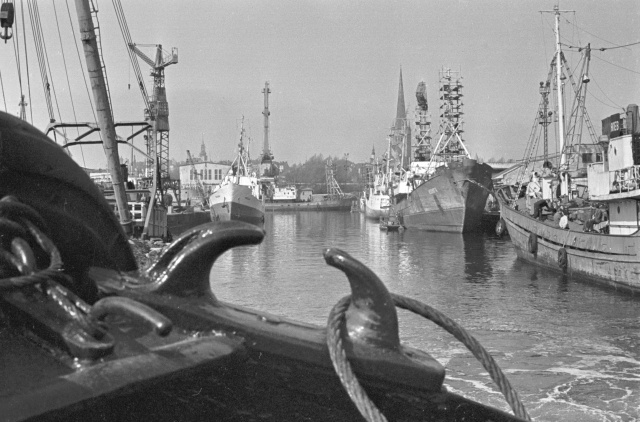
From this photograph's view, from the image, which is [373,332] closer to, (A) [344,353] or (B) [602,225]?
(A) [344,353]

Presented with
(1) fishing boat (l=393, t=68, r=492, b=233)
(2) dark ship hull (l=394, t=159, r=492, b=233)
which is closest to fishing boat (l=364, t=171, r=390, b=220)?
(1) fishing boat (l=393, t=68, r=492, b=233)

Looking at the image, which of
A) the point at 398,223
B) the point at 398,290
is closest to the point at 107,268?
the point at 398,290

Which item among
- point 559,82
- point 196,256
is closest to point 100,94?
point 196,256

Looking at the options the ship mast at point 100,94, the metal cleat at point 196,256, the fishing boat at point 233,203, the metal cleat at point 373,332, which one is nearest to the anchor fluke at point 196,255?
the metal cleat at point 196,256

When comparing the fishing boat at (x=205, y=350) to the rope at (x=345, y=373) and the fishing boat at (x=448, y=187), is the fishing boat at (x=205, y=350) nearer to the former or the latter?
the rope at (x=345, y=373)

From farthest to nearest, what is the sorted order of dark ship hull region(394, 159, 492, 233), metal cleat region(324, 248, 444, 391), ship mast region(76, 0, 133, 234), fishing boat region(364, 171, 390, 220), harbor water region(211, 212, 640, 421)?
fishing boat region(364, 171, 390, 220)
dark ship hull region(394, 159, 492, 233)
ship mast region(76, 0, 133, 234)
harbor water region(211, 212, 640, 421)
metal cleat region(324, 248, 444, 391)

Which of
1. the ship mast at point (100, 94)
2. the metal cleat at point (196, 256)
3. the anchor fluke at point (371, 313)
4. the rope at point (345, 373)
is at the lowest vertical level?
the rope at point (345, 373)

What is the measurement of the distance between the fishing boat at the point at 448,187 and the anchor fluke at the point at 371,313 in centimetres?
3220

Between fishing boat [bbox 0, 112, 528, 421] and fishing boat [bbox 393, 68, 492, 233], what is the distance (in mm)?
32192

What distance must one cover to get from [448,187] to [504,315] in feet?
92.4

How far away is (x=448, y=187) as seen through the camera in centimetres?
4138

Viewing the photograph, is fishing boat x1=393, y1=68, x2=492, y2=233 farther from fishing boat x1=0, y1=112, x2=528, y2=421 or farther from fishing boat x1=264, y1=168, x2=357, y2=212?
fishing boat x1=264, y1=168, x2=357, y2=212

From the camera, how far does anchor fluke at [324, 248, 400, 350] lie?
192 centimetres

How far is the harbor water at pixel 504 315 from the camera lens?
8531 mm
